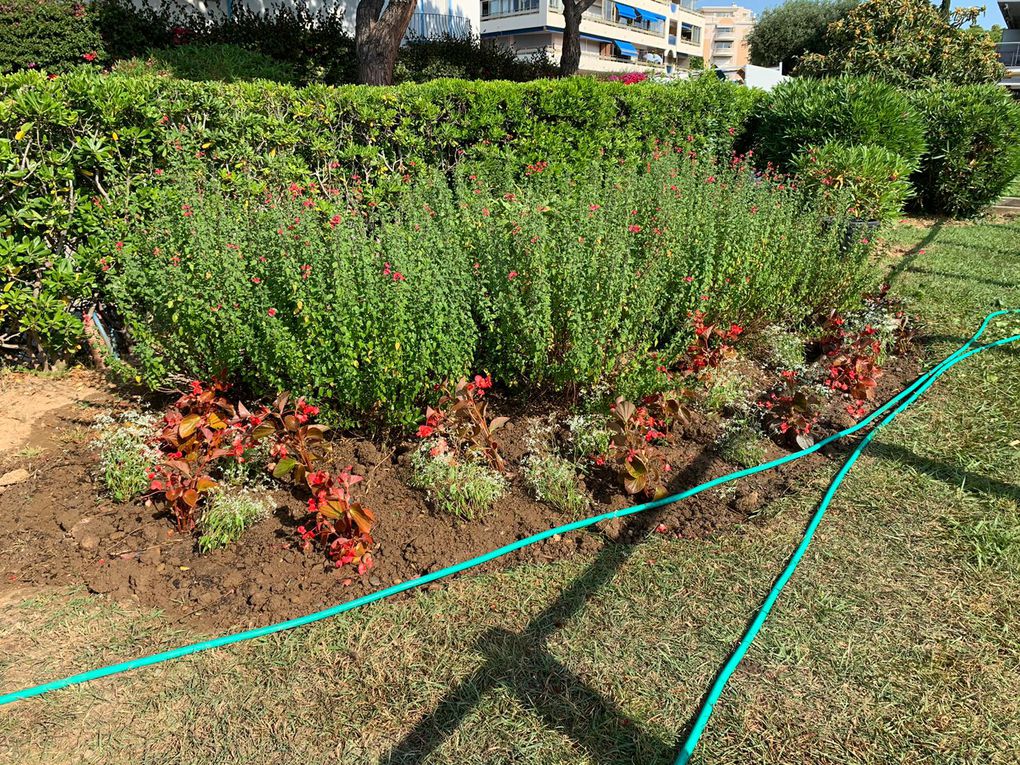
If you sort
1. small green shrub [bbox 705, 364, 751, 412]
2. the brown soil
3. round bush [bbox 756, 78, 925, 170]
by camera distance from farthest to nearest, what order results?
round bush [bbox 756, 78, 925, 170], small green shrub [bbox 705, 364, 751, 412], the brown soil

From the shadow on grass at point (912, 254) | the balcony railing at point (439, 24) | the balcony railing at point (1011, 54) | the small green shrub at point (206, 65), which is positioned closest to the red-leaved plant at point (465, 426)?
the shadow on grass at point (912, 254)

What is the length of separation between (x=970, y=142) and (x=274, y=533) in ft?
37.5

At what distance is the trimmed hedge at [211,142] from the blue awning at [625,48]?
5308 centimetres

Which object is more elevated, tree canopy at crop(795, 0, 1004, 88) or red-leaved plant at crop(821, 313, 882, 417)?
tree canopy at crop(795, 0, 1004, 88)

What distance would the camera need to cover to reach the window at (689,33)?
6844 cm

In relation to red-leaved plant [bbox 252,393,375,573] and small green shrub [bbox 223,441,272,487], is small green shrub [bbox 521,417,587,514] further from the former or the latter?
small green shrub [bbox 223,441,272,487]

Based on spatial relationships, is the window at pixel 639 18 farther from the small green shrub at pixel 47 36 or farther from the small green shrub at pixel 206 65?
the small green shrub at pixel 47 36

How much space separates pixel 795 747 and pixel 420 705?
120cm

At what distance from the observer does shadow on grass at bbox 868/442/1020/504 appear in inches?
133

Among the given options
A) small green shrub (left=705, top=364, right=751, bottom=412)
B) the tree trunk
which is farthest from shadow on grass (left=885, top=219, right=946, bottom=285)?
the tree trunk

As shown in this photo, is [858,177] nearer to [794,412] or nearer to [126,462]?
[794,412]

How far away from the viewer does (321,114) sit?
590 centimetres

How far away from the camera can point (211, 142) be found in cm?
515

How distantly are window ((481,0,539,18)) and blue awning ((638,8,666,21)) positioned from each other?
14.0 m
